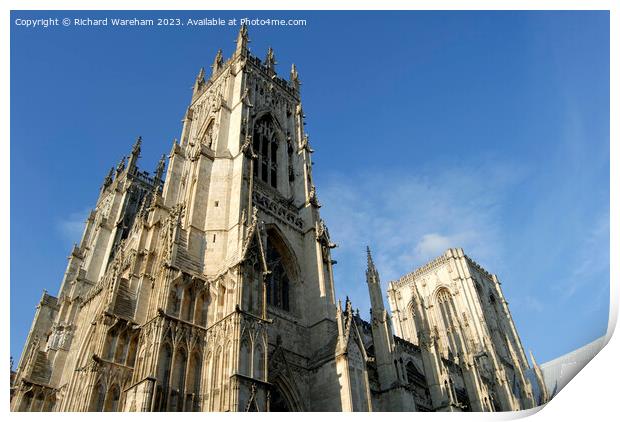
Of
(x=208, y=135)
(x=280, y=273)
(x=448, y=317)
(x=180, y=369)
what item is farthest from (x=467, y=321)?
(x=180, y=369)

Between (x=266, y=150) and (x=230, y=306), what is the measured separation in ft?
45.7

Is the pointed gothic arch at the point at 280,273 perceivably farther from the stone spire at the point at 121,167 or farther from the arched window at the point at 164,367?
the stone spire at the point at 121,167

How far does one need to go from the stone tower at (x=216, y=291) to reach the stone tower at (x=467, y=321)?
47.1ft

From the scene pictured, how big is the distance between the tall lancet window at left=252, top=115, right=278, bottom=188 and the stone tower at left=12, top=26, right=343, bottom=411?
89 millimetres

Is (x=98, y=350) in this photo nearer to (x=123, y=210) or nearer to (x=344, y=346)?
(x=344, y=346)

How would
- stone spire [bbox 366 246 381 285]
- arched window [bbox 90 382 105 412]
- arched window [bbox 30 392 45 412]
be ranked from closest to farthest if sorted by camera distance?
1. arched window [bbox 90 382 105 412]
2. arched window [bbox 30 392 45 412]
3. stone spire [bbox 366 246 381 285]

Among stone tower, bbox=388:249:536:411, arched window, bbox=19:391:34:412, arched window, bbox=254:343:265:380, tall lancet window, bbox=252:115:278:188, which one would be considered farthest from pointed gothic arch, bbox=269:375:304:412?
stone tower, bbox=388:249:536:411

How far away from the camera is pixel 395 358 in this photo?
21.4 metres

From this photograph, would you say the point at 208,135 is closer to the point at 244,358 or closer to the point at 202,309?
the point at 202,309

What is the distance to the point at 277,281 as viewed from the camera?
21281mm

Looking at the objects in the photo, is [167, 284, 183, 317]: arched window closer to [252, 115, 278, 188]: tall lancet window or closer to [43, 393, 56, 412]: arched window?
[43, 393, 56, 412]: arched window

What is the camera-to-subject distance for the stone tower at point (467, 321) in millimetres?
34531

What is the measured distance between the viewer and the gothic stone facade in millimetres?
14977
